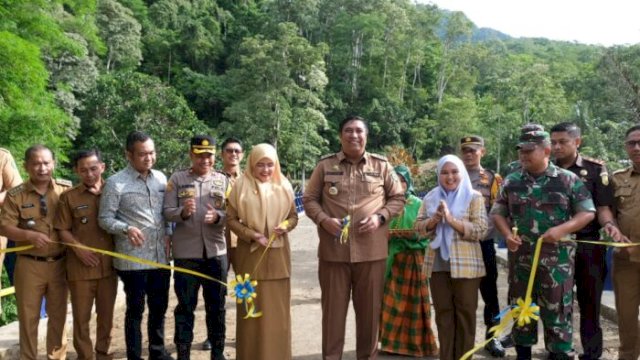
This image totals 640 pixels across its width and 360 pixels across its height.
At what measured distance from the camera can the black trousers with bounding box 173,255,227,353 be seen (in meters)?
4.23

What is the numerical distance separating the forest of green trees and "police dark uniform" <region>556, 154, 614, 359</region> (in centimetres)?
1279

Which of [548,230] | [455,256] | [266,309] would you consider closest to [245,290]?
[266,309]

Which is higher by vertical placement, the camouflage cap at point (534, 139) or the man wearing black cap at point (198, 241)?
the camouflage cap at point (534, 139)

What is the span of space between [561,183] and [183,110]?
68.1 feet

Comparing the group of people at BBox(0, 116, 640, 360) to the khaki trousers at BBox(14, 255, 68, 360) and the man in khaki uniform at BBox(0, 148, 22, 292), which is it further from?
the man in khaki uniform at BBox(0, 148, 22, 292)

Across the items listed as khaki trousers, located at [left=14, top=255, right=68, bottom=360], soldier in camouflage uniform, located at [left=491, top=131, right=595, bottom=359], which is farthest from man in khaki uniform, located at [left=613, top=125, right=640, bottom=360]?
khaki trousers, located at [left=14, top=255, right=68, bottom=360]

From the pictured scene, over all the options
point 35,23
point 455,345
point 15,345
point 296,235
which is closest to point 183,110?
point 35,23

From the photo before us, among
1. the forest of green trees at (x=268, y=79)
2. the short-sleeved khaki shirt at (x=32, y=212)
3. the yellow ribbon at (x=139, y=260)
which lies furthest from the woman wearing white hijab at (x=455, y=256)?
the forest of green trees at (x=268, y=79)

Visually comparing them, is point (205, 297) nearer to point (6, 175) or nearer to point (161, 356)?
point (161, 356)

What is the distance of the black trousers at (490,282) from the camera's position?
15.6 feet

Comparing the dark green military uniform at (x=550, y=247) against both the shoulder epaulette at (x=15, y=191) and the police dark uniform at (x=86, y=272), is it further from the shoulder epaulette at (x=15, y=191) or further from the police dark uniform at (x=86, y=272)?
the shoulder epaulette at (x=15, y=191)

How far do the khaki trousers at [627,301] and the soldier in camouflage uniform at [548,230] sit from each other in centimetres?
61

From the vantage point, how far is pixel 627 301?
13.2 ft

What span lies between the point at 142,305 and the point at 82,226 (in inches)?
29.8
